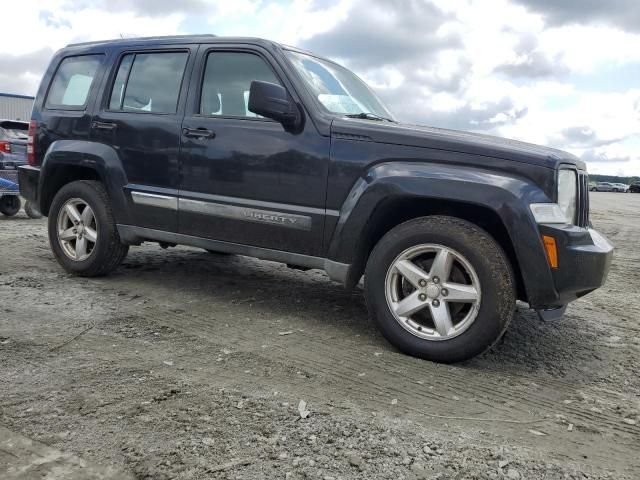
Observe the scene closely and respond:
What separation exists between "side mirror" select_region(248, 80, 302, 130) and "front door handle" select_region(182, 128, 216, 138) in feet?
1.89

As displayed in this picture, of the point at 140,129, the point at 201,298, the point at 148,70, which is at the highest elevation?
the point at 148,70

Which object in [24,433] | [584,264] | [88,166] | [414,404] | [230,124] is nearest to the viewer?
[24,433]

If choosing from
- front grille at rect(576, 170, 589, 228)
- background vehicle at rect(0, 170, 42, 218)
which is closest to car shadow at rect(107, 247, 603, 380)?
front grille at rect(576, 170, 589, 228)

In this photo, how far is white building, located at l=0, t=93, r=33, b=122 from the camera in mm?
34250

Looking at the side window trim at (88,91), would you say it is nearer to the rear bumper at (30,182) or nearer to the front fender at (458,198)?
the rear bumper at (30,182)

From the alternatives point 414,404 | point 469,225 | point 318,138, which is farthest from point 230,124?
point 414,404

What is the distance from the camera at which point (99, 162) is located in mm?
4637

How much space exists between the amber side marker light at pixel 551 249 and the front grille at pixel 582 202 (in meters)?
0.43

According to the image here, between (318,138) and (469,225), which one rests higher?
(318,138)

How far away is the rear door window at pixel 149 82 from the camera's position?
14.4ft

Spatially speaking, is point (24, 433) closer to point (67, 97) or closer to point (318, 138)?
point (318, 138)

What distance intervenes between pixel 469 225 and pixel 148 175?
256 cm

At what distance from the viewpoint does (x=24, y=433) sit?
2227 millimetres

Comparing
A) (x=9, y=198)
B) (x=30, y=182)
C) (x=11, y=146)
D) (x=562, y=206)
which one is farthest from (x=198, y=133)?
(x=11, y=146)
